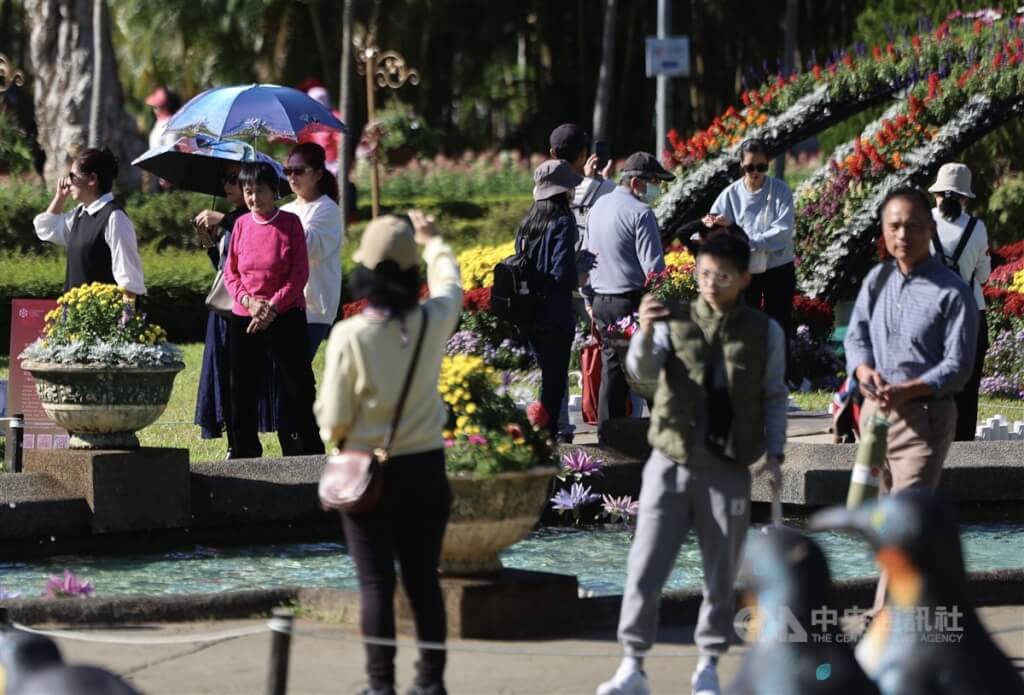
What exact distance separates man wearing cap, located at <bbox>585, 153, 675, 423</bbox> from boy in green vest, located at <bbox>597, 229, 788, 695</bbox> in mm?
4580

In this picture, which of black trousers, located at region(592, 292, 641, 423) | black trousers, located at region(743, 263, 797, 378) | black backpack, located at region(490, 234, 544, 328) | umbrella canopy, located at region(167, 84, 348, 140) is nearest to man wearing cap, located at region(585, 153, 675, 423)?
black trousers, located at region(592, 292, 641, 423)

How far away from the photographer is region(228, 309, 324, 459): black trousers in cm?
1101

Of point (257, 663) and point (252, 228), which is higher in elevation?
point (252, 228)

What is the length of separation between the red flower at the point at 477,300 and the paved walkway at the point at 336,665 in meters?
7.48

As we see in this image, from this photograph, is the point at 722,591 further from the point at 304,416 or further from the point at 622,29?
the point at 622,29

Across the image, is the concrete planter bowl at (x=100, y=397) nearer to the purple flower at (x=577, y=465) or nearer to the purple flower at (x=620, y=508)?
the purple flower at (x=577, y=465)

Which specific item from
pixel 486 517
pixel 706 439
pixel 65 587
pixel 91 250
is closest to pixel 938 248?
pixel 486 517

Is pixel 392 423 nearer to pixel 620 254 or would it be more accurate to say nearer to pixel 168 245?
pixel 620 254

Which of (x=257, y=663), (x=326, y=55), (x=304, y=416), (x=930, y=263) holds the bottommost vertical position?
(x=257, y=663)

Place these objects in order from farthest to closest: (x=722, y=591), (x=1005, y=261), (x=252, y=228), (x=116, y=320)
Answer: (x=1005, y=261), (x=252, y=228), (x=116, y=320), (x=722, y=591)

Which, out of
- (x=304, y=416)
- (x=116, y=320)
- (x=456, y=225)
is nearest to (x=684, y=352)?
(x=116, y=320)

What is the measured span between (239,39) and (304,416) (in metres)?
39.6

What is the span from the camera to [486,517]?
791 centimetres

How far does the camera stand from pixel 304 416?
1113 cm
